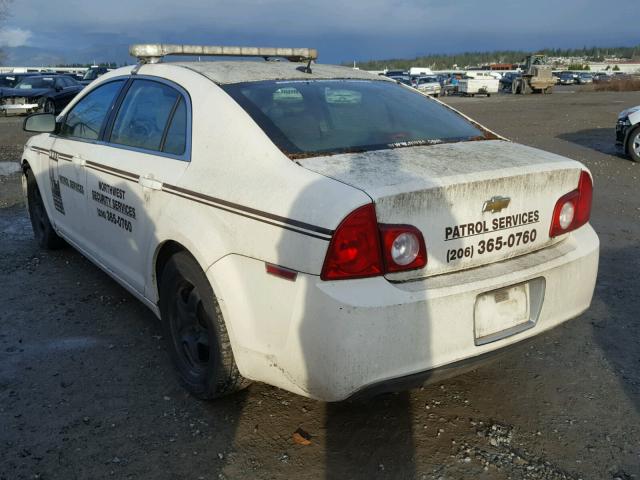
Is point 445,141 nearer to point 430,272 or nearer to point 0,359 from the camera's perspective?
point 430,272

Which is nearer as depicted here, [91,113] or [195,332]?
[195,332]

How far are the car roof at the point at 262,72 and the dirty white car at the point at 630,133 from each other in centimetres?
844

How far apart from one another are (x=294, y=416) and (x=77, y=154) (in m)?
2.43

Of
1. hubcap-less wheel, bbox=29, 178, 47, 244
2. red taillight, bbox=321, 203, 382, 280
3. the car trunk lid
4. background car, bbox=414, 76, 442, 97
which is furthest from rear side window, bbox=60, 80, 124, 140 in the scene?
background car, bbox=414, 76, 442, 97

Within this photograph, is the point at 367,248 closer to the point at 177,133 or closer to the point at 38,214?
the point at 177,133

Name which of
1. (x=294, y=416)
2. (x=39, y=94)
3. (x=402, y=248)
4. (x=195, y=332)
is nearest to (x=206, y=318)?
(x=195, y=332)

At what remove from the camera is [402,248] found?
2273mm

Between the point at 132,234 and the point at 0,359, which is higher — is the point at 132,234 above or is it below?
above

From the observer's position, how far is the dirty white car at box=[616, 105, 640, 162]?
10.5 metres

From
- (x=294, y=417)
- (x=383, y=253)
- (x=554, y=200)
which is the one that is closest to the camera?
(x=383, y=253)

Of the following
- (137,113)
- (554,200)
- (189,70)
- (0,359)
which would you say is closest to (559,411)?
(554,200)

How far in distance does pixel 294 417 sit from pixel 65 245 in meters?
3.50

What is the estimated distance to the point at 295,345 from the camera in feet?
7.59

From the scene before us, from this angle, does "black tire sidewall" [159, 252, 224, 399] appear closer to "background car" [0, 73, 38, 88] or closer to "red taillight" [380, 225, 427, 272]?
"red taillight" [380, 225, 427, 272]
